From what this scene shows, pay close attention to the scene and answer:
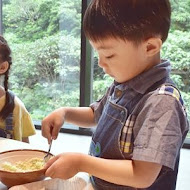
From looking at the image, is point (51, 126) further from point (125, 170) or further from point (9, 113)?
point (9, 113)

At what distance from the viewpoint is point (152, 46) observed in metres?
0.69

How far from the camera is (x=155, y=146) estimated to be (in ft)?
2.08

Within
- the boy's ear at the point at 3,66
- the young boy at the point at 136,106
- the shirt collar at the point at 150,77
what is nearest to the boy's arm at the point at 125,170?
the young boy at the point at 136,106

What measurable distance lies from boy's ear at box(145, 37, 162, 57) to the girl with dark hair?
2.55 ft

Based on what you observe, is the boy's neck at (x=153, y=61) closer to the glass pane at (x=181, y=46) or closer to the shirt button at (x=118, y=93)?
the shirt button at (x=118, y=93)

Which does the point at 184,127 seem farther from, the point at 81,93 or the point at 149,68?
the point at 81,93

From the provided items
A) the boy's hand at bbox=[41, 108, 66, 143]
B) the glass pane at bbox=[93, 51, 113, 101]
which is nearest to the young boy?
the boy's hand at bbox=[41, 108, 66, 143]

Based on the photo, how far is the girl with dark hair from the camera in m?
1.32

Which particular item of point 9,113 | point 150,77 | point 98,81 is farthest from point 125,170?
point 98,81

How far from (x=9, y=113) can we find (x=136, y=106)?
0.74 metres

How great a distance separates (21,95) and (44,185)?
6.43ft

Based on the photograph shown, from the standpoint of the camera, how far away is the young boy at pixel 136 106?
0.64 metres

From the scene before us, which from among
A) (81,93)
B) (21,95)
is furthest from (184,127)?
(21,95)

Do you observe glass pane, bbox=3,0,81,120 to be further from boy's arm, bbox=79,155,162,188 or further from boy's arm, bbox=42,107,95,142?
boy's arm, bbox=79,155,162,188
